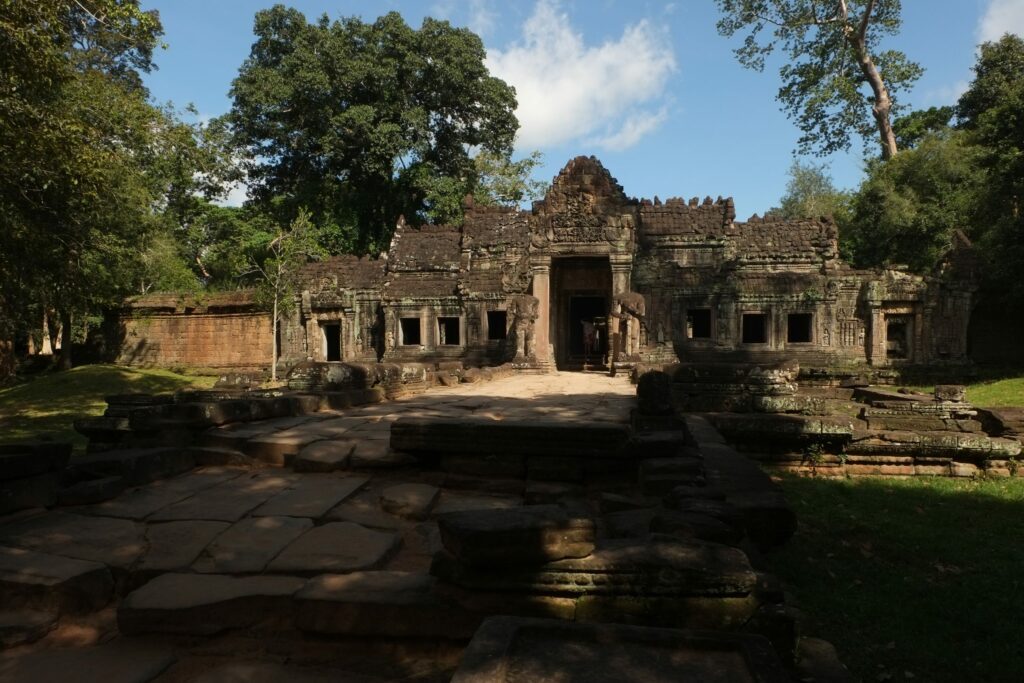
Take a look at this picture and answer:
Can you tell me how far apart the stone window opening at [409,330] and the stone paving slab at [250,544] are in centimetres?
1624

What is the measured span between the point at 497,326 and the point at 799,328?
29.7 feet

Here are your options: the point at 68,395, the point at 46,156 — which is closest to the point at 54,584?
the point at 46,156

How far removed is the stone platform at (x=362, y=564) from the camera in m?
2.21

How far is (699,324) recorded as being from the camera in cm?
1838

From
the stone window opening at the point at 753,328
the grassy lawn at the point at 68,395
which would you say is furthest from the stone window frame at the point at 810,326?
the grassy lawn at the point at 68,395

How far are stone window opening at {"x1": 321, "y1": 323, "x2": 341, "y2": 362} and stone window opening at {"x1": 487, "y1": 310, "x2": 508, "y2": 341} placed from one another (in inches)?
226

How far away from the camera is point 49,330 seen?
24.3 meters

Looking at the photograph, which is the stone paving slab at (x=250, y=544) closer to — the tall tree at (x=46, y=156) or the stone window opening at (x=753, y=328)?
the tall tree at (x=46, y=156)

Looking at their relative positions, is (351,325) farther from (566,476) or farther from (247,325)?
(566,476)

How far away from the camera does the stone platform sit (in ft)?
7.26

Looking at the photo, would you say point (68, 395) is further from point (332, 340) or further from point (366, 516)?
point (366, 516)

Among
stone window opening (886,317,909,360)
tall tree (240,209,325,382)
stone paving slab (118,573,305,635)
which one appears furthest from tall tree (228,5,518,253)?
stone paving slab (118,573,305,635)

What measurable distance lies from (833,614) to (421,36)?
29757mm

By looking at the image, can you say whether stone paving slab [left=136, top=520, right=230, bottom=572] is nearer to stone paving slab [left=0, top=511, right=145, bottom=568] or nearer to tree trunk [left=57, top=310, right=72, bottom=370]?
stone paving slab [left=0, top=511, right=145, bottom=568]
